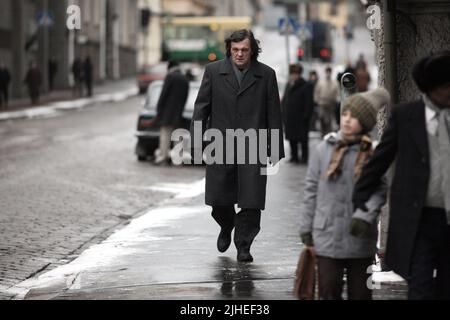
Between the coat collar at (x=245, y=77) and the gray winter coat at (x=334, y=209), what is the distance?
10.6 feet

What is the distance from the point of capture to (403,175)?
23.0 feet

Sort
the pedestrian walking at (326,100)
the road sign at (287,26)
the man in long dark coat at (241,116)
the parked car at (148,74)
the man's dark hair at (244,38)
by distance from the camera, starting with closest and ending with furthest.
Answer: the man's dark hair at (244,38) < the man in long dark coat at (241,116) < the pedestrian walking at (326,100) < the road sign at (287,26) < the parked car at (148,74)

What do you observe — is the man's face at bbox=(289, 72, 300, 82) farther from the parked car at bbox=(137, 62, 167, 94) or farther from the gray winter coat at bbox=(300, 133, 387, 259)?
the parked car at bbox=(137, 62, 167, 94)

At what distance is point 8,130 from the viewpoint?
33.1m

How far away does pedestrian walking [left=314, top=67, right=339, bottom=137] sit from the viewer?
1171 inches

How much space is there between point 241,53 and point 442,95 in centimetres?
356

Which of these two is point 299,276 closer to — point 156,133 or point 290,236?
point 290,236

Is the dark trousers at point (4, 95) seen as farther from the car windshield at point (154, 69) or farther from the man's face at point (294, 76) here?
the man's face at point (294, 76)

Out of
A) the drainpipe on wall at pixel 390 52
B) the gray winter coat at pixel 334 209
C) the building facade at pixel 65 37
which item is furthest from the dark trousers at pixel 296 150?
the building facade at pixel 65 37

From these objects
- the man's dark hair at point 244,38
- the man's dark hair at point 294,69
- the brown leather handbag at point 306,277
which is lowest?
the brown leather handbag at point 306,277

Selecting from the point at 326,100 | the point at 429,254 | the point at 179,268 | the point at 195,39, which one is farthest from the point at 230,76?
the point at 195,39

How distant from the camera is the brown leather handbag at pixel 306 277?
714cm

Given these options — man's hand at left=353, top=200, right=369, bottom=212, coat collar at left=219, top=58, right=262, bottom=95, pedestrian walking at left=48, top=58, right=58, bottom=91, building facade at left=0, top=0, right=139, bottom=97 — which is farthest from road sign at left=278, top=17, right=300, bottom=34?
man's hand at left=353, top=200, right=369, bottom=212

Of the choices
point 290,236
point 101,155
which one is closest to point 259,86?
point 290,236
